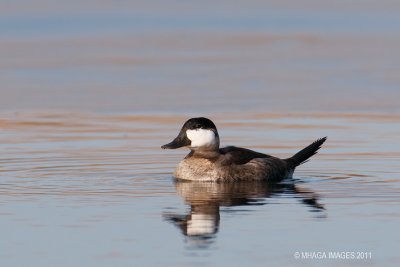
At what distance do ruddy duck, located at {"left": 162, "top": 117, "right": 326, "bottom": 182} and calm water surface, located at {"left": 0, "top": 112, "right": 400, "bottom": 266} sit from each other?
0.19 metres

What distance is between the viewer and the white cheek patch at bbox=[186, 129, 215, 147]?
1108cm

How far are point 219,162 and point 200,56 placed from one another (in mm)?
8295

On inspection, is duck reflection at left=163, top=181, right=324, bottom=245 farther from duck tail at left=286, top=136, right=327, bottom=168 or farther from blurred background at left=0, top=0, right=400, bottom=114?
blurred background at left=0, top=0, right=400, bottom=114

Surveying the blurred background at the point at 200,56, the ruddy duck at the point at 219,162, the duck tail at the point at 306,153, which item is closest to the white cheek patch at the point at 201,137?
the ruddy duck at the point at 219,162

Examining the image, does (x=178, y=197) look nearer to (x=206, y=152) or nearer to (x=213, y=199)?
(x=213, y=199)

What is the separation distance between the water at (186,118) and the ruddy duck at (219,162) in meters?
0.19

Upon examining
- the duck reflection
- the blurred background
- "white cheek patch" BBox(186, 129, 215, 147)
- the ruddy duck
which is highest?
the blurred background

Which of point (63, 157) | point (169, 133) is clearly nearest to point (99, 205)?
point (63, 157)

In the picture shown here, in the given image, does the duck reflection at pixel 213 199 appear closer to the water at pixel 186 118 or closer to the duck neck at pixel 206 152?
the water at pixel 186 118

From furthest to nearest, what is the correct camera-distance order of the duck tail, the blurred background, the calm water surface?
1. the blurred background
2. the duck tail
3. the calm water surface

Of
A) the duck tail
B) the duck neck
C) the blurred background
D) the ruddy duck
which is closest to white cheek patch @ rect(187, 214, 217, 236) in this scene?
the ruddy duck

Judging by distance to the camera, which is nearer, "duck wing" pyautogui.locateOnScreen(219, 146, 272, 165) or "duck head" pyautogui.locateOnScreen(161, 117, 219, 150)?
"duck wing" pyautogui.locateOnScreen(219, 146, 272, 165)

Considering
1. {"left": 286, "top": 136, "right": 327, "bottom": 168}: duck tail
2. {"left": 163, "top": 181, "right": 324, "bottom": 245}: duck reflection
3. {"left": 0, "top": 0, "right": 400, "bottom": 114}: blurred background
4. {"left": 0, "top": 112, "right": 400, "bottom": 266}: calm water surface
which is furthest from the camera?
{"left": 0, "top": 0, "right": 400, "bottom": 114}: blurred background

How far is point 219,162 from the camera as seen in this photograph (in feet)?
35.7
